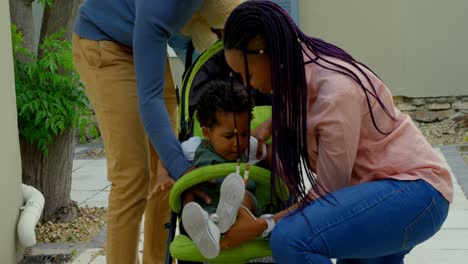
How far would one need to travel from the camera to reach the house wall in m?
8.62

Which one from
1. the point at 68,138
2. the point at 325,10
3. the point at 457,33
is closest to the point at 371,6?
the point at 325,10

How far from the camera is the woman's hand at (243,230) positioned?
237cm

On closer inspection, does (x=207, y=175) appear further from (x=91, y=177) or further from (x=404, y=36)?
(x=404, y=36)

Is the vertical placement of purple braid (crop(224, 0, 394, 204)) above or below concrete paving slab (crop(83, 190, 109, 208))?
above

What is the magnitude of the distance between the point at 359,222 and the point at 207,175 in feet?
1.85

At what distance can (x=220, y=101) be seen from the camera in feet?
8.83

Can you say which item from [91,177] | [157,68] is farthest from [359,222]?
[91,177]

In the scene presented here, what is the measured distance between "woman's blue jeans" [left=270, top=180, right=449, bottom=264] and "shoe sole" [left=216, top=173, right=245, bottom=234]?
157 millimetres

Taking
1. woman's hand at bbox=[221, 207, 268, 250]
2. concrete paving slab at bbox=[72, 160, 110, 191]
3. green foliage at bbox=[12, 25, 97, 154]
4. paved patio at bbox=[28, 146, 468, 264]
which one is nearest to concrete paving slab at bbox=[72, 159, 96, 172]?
concrete paving slab at bbox=[72, 160, 110, 191]

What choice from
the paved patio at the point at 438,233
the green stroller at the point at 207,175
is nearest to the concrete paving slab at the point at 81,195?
the paved patio at the point at 438,233

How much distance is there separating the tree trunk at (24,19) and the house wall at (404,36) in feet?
14.0

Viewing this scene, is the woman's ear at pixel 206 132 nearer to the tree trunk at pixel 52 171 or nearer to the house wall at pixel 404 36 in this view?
the tree trunk at pixel 52 171

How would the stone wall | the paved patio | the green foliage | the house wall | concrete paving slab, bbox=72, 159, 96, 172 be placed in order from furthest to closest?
1. the stone wall
2. the house wall
3. concrete paving slab, bbox=72, 159, 96, 172
4. the green foliage
5. the paved patio

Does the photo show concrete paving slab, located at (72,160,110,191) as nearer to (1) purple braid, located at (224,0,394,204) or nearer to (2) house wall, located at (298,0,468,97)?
(2) house wall, located at (298,0,468,97)
